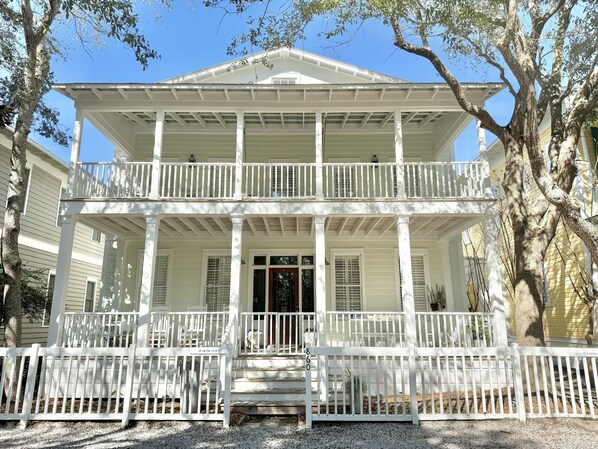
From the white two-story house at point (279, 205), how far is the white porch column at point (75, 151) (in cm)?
3

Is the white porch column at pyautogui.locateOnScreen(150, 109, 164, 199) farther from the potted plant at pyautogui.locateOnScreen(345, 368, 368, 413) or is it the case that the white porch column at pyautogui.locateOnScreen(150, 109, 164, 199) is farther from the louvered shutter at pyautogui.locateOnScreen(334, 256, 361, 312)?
the potted plant at pyautogui.locateOnScreen(345, 368, 368, 413)

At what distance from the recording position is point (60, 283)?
913 centimetres

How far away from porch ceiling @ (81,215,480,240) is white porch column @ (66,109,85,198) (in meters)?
0.90

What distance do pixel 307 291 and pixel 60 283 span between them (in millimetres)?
6421

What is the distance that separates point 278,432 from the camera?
20.3 feet

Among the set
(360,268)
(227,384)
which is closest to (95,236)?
(360,268)

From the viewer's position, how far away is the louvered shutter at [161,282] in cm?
1205

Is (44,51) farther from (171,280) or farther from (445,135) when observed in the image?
(445,135)

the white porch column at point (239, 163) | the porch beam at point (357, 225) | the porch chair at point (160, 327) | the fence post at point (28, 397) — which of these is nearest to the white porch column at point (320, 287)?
the porch beam at point (357, 225)

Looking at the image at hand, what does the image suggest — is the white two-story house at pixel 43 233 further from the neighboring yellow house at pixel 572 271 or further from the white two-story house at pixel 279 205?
the neighboring yellow house at pixel 572 271

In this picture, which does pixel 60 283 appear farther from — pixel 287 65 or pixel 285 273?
pixel 287 65

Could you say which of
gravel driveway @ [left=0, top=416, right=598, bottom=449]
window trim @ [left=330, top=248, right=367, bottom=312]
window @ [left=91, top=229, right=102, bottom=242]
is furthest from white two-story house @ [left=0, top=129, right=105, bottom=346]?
window trim @ [left=330, top=248, right=367, bottom=312]

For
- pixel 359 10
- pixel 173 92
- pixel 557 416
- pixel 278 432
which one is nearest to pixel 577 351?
pixel 557 416

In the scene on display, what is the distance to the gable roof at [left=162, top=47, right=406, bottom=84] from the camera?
1270 centimetres
